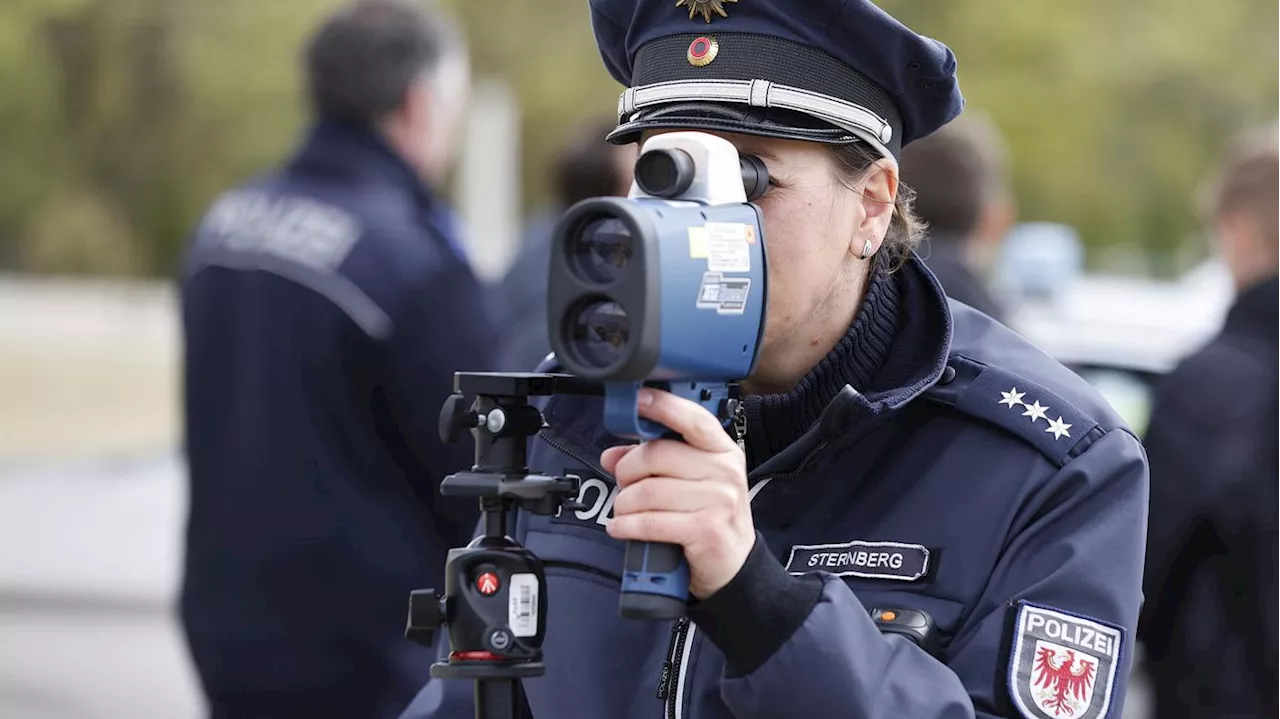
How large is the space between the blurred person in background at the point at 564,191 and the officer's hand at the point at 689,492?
2512 millimetres

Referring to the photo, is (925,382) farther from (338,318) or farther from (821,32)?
(338,318)

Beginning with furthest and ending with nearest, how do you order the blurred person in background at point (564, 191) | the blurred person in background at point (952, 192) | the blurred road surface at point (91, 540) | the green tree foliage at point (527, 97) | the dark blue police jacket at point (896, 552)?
the green tree foliage at point (527, 97), the blurred road surface at point (91, 540), the blurred person in background at point (564, 191), the blurred person in background at point (952, 192), the dark blue police jacket at point (896, 552)

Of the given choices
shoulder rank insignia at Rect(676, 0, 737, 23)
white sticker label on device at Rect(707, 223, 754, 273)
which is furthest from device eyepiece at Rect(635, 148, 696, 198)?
shoulder rank insignia at Rect(676, 0, 737, 23)

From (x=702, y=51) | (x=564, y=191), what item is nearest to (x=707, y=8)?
(x=702, y=51)

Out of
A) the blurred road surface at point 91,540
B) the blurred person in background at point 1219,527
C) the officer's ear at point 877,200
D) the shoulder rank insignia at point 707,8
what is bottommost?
the blurred road surface at point 91,540

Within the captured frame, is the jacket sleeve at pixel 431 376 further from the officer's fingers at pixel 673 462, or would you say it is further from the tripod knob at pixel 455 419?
the officer's fingers at pixel 673 462

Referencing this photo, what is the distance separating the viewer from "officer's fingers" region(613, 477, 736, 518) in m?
1.56

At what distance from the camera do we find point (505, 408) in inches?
66.5

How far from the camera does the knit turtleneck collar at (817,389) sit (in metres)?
1.97

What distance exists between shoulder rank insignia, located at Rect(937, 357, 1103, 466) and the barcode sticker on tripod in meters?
0.55

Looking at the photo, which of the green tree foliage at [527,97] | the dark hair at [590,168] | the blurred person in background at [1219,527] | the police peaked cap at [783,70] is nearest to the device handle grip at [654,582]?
the police peaked cap at [783,70]

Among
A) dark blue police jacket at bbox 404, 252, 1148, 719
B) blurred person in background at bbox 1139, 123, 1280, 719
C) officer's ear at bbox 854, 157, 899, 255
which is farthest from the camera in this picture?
blurred person in background at bbox 1139, 123, 1280, 719

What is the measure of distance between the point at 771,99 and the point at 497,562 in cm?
58

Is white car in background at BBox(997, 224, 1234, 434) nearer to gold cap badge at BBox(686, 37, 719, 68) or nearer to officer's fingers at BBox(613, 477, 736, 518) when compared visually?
gold cap badge at BBox(686, 37, 719, 68)
